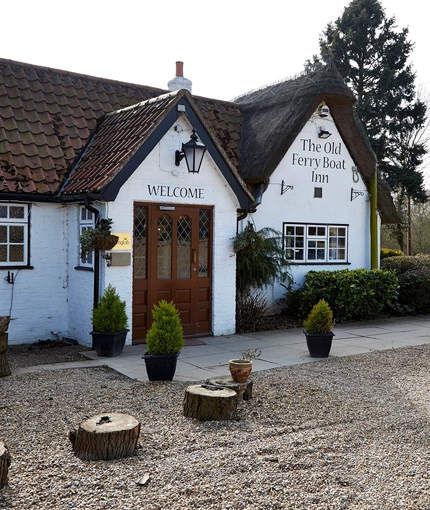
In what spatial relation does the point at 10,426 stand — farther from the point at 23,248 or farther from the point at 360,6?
the point at 360,6

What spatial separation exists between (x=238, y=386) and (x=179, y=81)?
10442mm

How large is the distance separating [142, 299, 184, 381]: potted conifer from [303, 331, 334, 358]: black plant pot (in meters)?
2.69

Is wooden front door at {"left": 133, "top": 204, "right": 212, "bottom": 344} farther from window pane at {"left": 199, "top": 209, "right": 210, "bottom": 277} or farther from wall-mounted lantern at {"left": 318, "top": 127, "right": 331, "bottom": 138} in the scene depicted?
wall-mounted lantern at {"left": 318, "top": 127, "right": 331, "bottom": 138}

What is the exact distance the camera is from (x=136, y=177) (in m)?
9.91

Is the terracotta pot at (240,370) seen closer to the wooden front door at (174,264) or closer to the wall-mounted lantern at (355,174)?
the wooden front door at (174,264)

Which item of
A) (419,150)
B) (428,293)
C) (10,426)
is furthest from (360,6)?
(10,426)

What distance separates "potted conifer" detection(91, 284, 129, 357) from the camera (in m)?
9.03

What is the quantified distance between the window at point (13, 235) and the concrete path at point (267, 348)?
7.22 ft

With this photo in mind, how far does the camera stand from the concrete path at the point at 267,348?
835 centimetres

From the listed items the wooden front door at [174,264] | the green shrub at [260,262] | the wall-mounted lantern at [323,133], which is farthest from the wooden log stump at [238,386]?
the wall-mounted lantern at [323,133]

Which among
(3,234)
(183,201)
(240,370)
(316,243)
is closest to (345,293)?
(316,243)

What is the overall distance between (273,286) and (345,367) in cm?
485

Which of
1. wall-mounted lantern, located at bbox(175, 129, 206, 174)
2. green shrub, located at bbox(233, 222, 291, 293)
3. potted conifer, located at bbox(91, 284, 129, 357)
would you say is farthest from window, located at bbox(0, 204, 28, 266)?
green shrub, located at bbox(233, 222, 291, 293)

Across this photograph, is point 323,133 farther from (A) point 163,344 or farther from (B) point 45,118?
(A) point 163,344
